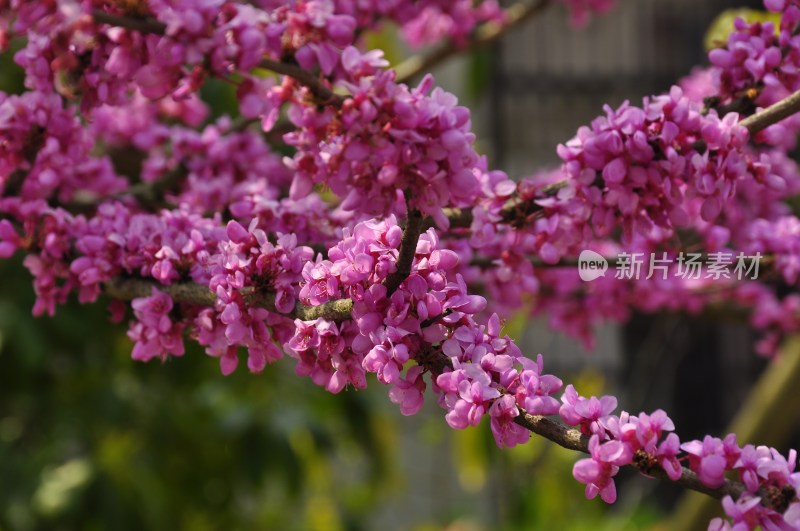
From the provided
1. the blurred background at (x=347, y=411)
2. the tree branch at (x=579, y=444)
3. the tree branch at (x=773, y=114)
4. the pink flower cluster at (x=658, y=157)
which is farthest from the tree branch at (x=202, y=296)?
the blurred background at (x=347, y=411)

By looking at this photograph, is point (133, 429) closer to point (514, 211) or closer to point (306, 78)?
point (514, 211)

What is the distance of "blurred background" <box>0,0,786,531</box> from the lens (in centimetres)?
216

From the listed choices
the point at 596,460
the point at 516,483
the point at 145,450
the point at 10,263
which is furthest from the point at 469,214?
the point at 516,483

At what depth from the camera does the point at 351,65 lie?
90 centimetres

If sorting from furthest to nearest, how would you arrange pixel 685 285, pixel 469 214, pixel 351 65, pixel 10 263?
Result: 1. pixel 10 263
2. pixel 685 285
3. pixel 469 214
4. pixel 351 65

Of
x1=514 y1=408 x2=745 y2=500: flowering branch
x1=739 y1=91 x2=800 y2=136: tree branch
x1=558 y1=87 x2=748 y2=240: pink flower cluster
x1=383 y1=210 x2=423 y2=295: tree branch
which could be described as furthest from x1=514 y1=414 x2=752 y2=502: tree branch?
x1=739 y1=91 x2=800 y2=136: tree branch

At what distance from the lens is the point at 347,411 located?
2.52 meters

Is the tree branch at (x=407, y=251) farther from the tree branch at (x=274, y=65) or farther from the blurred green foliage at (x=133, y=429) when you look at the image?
the blurred green foliage at (x=133, y=429)

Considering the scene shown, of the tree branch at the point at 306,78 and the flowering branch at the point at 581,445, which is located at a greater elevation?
the tree branch at the point at 306,78

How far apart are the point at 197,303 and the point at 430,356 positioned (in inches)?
10.4

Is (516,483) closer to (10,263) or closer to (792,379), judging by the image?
(792,379)

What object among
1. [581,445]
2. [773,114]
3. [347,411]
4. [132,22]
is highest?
[132,22]

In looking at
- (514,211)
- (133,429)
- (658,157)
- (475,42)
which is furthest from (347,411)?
(658,157)

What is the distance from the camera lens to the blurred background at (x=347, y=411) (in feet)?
7.09
